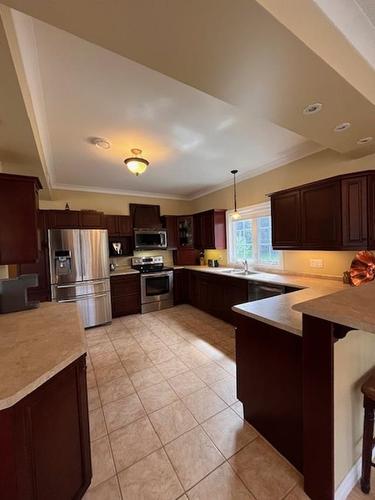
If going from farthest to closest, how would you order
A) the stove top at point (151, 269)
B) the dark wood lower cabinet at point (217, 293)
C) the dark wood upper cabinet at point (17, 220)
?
the stove top at point (151, 269) < the dark wood lower cabinet at point (217, 293) < the dark wood upper cabinet at point (17, 220)

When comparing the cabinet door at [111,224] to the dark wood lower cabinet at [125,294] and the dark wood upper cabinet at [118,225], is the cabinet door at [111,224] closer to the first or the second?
the dark wood upper cabinet at [118,225]

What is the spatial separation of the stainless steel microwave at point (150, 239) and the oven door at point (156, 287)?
0.68 metres

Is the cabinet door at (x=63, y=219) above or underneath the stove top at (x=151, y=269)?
above

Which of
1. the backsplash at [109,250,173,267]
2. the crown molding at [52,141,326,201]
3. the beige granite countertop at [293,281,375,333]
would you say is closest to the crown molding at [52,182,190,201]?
the crown molding at [52,141,326,201]

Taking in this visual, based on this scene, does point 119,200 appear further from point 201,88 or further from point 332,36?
point 332,36

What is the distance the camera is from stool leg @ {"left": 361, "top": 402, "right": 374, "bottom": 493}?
47.3 inches

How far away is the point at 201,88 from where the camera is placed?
4.46ft

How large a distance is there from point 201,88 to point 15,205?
165 cm

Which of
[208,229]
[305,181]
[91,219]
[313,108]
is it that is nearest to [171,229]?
[208,229]

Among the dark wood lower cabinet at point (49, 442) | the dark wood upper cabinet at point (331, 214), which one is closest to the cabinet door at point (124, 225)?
the dark wood upper cabinet at point (331, 214)

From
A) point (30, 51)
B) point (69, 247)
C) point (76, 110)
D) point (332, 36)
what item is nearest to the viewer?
point (332, 36)

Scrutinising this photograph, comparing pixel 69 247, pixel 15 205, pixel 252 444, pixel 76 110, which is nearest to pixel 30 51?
pixel 76 110

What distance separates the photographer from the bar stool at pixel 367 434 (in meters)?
1.20

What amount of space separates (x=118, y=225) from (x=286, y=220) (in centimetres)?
335
